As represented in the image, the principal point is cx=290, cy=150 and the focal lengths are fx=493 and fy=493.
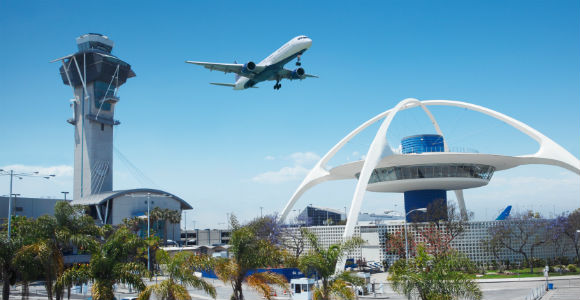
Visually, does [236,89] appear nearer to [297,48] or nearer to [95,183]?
[297,48]

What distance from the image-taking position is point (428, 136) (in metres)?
72.1

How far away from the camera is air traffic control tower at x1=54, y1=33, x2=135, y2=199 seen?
340 feet

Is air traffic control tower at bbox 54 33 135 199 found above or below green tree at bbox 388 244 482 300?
above

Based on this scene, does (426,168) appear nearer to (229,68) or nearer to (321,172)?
(321,172)

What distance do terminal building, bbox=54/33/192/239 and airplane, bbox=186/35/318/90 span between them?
6394 centimetres

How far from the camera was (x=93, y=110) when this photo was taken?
10469 cm

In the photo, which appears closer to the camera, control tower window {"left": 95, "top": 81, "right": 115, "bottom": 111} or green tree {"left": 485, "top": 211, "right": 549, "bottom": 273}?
green tree {"left": 485, "top": 211, "right": 549, "bottom": 273}

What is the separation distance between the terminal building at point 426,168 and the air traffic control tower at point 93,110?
54.6 metres

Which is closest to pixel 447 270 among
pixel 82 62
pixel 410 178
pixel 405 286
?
pixel 405 286

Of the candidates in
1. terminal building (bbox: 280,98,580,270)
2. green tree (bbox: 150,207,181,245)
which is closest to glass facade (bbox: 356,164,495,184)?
terminal building (bbox: 280,98,580,270)

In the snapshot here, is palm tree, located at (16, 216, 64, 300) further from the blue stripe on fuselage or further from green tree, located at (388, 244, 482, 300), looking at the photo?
the blue stripe on fuselage

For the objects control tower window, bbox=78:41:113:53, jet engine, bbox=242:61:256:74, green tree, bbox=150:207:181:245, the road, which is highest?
control tower window, bbox=78:41:113:53

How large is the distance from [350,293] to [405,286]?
2.40 metres

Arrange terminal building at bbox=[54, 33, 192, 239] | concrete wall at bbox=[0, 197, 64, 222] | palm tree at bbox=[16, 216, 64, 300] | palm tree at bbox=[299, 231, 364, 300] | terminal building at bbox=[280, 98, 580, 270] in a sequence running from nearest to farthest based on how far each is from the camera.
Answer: palm tree at bbox=[299, 231, 364, 300] < palm tree at bbox=[16, 216, 64, 300] < terminal building at bbox=[280, 98, 580, 270] < concrete wall at bbox=[0, 197, 64, 222] < terminal building at bbox=[54, 33, 192, 239]
